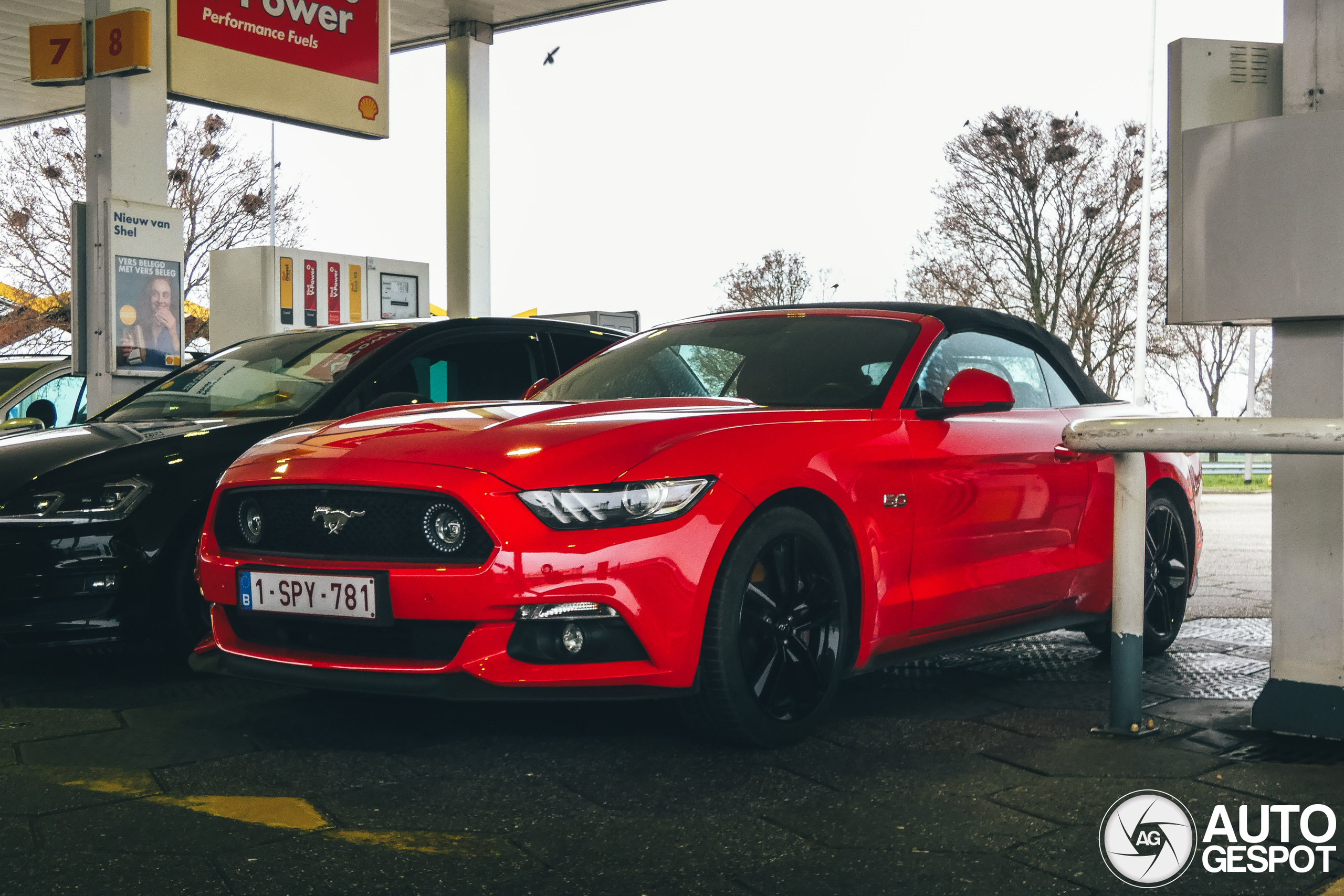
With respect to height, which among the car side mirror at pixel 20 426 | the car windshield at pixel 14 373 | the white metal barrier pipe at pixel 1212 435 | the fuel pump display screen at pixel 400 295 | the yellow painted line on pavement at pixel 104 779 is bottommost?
the yellow painted line on pavement at pixel 104 779

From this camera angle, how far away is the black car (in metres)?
4.98

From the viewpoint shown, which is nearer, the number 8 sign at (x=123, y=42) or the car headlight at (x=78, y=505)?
the car headlight at (x=78, y=505)

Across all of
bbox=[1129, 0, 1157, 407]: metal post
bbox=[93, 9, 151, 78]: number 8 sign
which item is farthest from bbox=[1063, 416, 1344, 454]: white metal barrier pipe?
bbox=[1129, 0, 1157, 407]: metal post

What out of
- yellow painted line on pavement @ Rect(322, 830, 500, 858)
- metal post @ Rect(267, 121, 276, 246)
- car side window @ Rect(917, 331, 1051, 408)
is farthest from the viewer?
metal post @ Rect(267, 121, 276, 246)

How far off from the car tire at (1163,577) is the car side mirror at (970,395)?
4.25ft

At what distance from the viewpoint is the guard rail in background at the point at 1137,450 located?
3.72m

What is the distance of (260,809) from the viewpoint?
3.45 meters

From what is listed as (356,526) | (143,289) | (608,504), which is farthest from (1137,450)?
(143,289)

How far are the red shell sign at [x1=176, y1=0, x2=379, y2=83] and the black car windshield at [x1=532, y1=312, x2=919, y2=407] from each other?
6058 millimetres

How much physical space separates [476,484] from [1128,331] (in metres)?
31.2

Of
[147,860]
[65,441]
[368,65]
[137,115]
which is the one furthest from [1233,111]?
[368,65]

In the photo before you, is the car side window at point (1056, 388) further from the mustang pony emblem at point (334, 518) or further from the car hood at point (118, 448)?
the car hood at point (118, 448)

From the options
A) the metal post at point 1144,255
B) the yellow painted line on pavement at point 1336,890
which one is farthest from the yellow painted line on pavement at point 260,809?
the metal post at point 1144,255

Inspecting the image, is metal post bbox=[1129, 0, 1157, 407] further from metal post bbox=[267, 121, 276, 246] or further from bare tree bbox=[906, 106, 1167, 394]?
metal post bbox=[267, 121, 276, 246]
